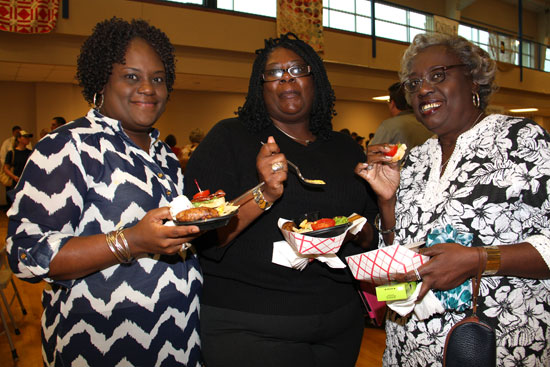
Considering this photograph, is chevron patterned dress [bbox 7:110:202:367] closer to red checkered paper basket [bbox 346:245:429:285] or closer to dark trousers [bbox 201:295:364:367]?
dark trousers [bbox 201:295:364:367]

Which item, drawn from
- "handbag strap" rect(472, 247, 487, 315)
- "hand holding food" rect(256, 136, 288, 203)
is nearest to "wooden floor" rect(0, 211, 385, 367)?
"handbag strap" rect(472, 247, 487, 315)

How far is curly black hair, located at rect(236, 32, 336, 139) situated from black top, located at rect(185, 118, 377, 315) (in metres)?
0.07

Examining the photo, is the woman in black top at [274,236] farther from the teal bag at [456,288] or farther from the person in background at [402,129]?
the person in background at [402,129]

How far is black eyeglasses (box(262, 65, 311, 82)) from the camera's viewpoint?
1794 mm

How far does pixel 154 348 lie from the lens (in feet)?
4.82

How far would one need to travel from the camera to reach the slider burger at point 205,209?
1191mm

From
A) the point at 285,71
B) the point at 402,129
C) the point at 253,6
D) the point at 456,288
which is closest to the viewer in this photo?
the point at 456,288

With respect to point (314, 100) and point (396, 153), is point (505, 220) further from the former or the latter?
point (314, 100)

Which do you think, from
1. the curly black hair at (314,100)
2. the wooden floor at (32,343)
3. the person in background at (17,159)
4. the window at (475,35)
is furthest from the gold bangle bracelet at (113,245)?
the window at (475,35)

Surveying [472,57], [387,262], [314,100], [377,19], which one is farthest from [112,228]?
[377,19]

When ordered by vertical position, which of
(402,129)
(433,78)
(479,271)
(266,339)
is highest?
(402,129)

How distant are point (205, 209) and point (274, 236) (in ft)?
1.54

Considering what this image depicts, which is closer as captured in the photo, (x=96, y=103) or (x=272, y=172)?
(x=272, y=172)

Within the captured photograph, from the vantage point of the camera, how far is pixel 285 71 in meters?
1.80
